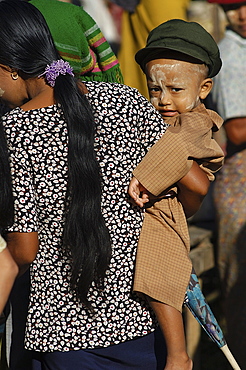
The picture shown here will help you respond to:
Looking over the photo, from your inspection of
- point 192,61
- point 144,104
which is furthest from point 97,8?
point 144,104

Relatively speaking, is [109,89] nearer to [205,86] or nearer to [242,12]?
[205,86]

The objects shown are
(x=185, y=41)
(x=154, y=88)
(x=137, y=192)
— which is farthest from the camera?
(x=154, y=88)

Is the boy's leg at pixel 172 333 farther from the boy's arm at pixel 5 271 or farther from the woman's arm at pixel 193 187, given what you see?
the boy's arm at pixel 5 271

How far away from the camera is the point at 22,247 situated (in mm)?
1854

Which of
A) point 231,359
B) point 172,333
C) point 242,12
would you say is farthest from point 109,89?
point 242,12

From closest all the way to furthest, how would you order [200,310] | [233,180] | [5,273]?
1. [5,273]
2. [200,310]
3. [233,180]

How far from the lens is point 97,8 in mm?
4320

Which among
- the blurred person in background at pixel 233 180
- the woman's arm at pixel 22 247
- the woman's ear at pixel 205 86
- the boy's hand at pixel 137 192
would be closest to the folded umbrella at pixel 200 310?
the boy's hand at pixel 137 192

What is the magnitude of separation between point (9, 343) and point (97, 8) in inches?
106

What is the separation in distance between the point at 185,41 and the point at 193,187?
23.8 inches

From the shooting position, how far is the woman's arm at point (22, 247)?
6.06 ft

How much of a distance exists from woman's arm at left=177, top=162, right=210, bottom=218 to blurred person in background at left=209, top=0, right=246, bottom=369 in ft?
6.36

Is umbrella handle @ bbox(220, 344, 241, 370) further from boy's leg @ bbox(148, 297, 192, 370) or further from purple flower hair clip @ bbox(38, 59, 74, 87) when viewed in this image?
purple flower hair clip @ bbox(38, 59, 74, 87)

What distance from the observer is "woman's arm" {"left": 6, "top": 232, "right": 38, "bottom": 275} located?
1.85m
